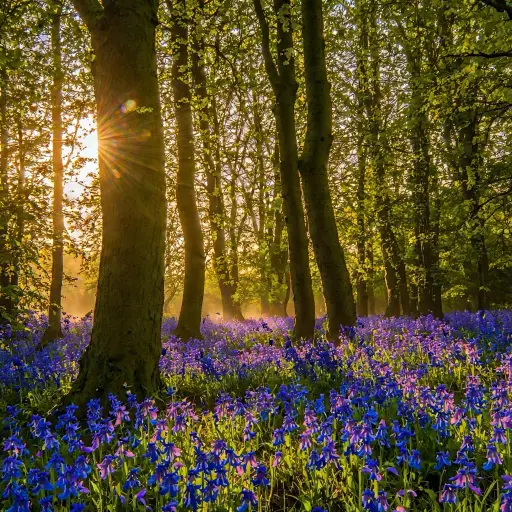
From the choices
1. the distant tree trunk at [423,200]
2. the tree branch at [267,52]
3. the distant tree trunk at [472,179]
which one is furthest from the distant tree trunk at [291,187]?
the distant tree trunk at [472,179]

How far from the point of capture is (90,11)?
20.1 feet

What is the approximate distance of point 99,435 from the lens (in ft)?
11.2

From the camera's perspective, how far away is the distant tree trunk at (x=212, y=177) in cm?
1046

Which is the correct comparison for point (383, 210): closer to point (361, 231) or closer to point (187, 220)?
point (361, 231)

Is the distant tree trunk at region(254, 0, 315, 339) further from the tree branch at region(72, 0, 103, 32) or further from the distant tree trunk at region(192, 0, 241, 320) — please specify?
the tree branch at region(72, 0, 103, 32)

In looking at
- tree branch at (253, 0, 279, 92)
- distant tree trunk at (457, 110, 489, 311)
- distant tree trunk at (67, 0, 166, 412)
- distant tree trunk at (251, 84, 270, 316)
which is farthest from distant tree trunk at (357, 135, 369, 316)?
distant tree trunk at (67, 0, 166, 412)

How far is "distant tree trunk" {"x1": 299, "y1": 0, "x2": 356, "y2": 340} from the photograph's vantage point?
29.2 feet

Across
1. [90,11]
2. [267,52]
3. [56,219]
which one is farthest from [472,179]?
[56,219]

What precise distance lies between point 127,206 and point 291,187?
4.83 m

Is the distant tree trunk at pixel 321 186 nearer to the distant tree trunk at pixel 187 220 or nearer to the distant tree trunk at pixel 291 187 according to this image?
the distant tree trunk at pixel 291 187

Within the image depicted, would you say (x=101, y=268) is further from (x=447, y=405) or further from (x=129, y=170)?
(x=447, y=405)

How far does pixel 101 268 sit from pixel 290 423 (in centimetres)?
345

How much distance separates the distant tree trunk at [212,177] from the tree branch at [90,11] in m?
2.94

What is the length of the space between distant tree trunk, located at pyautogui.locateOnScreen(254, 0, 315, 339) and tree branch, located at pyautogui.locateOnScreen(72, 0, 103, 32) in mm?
4234
